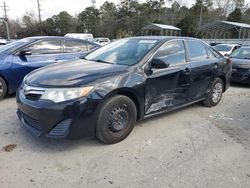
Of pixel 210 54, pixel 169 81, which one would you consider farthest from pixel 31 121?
pixel 210 54

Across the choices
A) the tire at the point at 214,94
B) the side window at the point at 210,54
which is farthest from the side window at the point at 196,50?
the tire at the point at 214,94

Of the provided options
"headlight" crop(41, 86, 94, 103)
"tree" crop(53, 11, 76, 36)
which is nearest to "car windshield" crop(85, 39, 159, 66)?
"headlight" crop(41, 86, 94, 103)

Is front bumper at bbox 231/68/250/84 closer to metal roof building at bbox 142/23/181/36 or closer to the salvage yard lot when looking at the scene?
the salvage yard lot

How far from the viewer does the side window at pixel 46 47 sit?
5918 millimetres

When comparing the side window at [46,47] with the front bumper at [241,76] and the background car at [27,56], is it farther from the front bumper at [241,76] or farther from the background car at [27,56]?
the front bumper at [241,76]

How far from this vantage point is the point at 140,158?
3.21 m

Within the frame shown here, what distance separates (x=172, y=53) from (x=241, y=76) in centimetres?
453

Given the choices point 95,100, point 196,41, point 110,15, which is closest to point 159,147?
point 95,100

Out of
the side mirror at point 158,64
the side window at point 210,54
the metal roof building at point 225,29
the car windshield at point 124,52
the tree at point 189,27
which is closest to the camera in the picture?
the side mirror at point 158,64

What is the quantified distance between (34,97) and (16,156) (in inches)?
30.9

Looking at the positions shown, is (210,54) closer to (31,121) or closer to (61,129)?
(61,129)

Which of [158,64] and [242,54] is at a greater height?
[158,64]

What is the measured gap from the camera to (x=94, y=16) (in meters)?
55.5

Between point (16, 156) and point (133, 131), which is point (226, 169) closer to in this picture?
point (133, 131)
